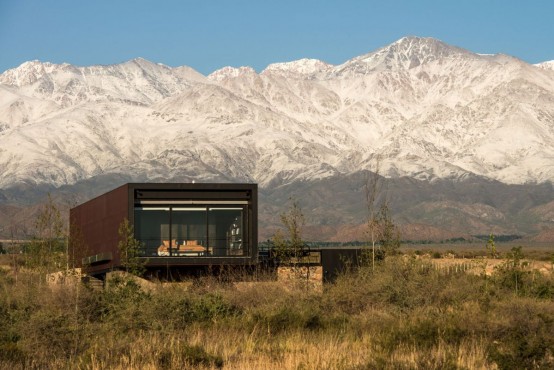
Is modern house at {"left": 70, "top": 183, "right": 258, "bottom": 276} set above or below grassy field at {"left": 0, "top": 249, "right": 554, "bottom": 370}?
above

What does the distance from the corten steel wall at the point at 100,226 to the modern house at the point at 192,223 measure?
0.68 metres

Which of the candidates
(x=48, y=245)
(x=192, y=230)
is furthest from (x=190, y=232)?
(x=48, y=245)

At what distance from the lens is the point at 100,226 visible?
187ft

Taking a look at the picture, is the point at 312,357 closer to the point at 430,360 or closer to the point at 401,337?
the point at 430,360

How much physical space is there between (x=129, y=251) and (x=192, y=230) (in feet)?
12.8

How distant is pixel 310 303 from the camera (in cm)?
3934

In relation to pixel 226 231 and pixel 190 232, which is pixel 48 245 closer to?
pixel 190 232

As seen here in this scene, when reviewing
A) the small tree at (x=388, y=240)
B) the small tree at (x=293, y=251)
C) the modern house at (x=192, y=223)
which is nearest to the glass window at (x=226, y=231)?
the modern house at (x=192, y=223)

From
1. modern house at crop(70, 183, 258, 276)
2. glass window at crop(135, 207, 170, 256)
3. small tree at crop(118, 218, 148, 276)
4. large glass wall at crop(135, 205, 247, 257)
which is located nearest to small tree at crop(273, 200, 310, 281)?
modern house at crop(70, 183, 258, 276)

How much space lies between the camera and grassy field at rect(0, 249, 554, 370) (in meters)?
25.8

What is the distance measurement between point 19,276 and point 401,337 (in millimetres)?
33303

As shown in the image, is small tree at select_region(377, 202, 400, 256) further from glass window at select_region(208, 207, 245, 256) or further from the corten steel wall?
the corten steel wall

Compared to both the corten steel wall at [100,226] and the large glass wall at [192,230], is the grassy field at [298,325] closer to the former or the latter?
the large glass wall at [192,230]

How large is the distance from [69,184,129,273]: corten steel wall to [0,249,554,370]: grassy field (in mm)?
5731
